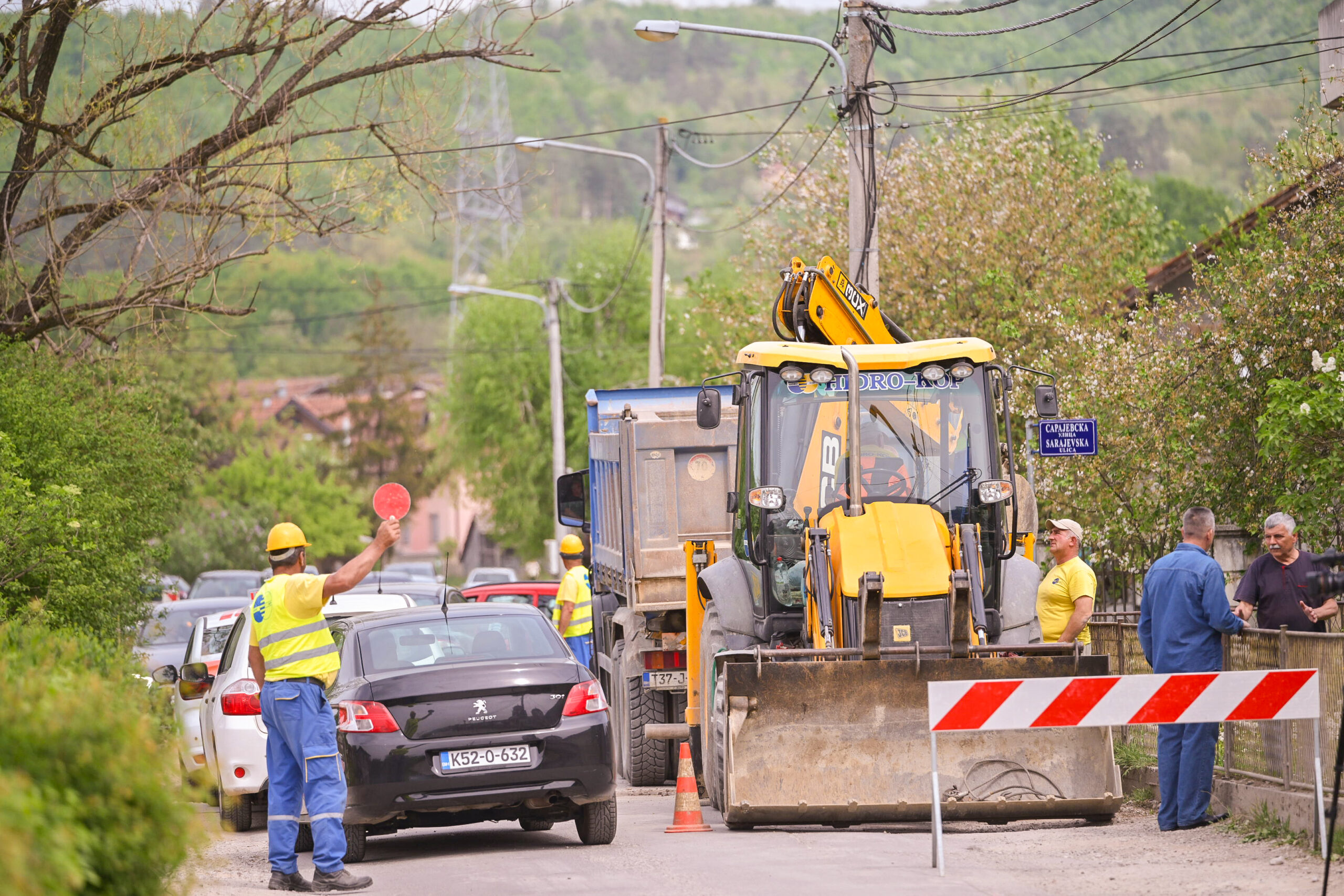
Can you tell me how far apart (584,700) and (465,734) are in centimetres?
77

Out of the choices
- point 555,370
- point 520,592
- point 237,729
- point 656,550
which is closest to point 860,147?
point 656,550

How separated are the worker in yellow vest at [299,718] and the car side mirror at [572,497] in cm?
1032

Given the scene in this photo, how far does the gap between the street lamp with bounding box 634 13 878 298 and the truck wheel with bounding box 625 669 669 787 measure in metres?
5.12

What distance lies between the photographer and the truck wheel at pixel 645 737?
1431 cm

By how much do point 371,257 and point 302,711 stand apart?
136065mm

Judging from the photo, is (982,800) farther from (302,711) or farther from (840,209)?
(840,209)

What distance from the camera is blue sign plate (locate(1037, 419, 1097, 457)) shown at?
1409 cm

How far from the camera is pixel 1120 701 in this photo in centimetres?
888

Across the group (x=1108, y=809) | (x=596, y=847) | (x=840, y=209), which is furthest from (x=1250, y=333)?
(x=840, y=209)

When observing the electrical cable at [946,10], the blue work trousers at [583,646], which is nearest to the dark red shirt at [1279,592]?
the electrical cable at [946,10]

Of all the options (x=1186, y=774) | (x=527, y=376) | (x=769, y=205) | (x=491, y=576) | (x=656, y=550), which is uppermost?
(x=769, y=205)

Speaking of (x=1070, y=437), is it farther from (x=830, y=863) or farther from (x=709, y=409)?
(x=830, y=863)

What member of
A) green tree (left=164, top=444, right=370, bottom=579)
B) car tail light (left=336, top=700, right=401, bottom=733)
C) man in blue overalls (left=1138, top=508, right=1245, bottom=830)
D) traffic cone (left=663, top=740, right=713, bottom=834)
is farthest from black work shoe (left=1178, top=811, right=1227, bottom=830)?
green tree (left=164, top=444, right=370, bottom=579)

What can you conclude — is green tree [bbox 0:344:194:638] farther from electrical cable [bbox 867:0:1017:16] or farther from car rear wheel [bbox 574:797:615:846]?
electrical cable [bbox 867:0:1017:16]
